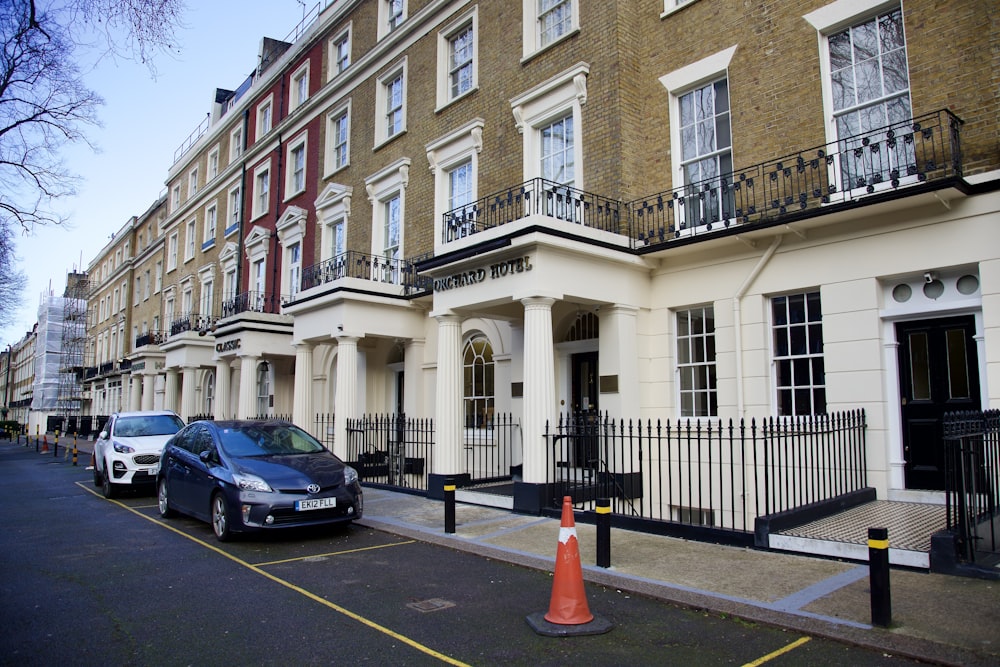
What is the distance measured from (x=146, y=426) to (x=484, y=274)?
9.05 m

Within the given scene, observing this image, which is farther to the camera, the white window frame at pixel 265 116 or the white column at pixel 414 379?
the white window frame at pixel 265 116

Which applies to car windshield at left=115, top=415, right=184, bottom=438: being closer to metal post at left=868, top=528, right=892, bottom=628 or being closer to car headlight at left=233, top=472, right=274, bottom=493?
car headlight at left=233, top=472, right=274, bottom=493

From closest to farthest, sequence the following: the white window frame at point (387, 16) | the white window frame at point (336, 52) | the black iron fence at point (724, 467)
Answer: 1. the black iron fence at point (724, 467)
2. the white window frame at point (387, 16)
3. the white window frame at point (336, 52)

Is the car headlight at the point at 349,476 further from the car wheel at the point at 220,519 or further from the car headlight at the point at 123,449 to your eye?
the car headlight at the point at 123,449

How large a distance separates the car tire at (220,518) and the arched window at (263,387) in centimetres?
1458

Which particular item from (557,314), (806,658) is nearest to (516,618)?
(806,658)

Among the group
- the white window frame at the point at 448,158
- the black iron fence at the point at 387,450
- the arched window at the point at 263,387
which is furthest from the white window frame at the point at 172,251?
the black iron fence at the point at 387,450

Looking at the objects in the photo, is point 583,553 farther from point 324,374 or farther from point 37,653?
point 324,374

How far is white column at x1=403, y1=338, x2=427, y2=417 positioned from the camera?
52.6 feet

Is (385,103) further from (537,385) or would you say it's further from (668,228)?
(537,385)

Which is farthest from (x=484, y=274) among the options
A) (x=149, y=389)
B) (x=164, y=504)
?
(x=149, y=389)

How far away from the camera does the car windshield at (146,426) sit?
14.6m

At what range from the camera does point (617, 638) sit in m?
4.91

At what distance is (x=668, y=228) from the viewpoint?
11.4 metres
